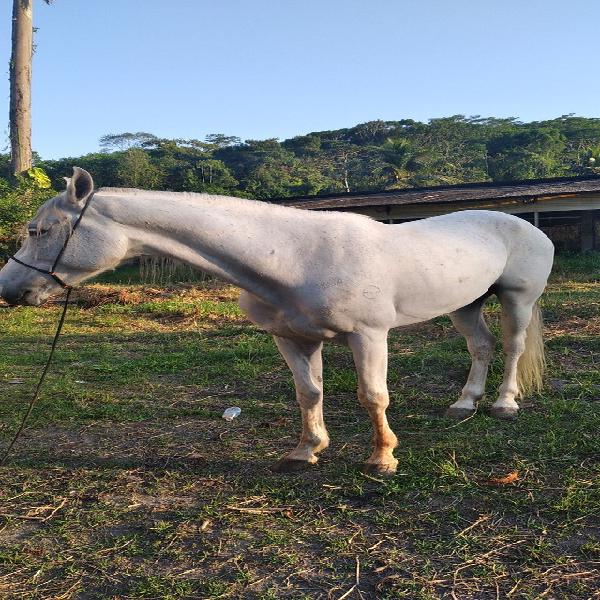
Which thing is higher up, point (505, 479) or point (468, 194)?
point (468, 194)

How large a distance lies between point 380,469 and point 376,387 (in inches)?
17.8

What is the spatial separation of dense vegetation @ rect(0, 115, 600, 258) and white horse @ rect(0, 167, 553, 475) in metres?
31.6

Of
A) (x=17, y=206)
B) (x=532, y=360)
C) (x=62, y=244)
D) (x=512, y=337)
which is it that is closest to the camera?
(x=62, y=244)

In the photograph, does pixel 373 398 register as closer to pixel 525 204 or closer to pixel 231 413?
pixel 231 413

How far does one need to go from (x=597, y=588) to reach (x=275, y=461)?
1.86 meters

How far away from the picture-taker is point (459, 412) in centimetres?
434

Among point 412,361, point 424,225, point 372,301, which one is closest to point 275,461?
point 372,301

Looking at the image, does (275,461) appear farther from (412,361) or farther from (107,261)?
(412,361)

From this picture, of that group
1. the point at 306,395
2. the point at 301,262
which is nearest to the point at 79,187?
the point at 301,262

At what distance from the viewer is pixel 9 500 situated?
3.10 metres

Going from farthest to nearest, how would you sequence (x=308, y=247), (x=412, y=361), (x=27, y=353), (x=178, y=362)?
1. (x=27, y=353)
2. (x=178, y=362)
3. (x=412, y=361)
4. (x=308, y=247)

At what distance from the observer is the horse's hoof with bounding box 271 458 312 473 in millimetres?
3395

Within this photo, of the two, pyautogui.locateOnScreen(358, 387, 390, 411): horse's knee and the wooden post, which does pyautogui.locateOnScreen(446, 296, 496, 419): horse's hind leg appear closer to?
pyautogui.locateOnScreen(358, 387, 390, 411): horse's knee

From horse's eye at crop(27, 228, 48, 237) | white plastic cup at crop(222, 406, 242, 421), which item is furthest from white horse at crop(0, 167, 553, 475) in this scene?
white plastic cup at crop(222, 406, 242, 421)
